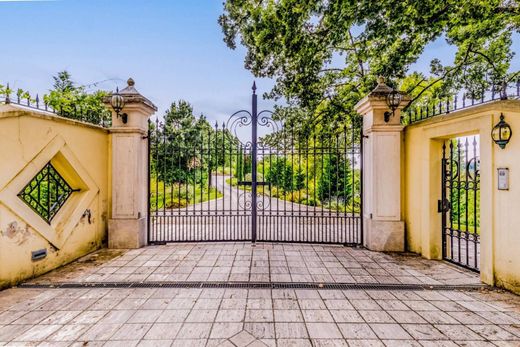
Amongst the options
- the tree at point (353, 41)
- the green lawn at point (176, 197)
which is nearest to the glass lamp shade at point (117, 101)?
the green lawn at point (176, 197)

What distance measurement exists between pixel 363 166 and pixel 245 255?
11.0ft

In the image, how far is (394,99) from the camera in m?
4.94

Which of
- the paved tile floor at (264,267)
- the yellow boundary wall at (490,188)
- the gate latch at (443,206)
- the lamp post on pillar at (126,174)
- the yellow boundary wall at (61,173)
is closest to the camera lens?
the yellow boundary wall at (490,188)

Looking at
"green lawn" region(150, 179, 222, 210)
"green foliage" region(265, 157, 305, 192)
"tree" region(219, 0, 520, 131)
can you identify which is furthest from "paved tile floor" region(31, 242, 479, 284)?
"tree" region(219, 0, 520, 131)

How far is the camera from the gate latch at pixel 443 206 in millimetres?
4719

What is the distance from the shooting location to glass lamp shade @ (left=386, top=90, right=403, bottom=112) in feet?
16.1

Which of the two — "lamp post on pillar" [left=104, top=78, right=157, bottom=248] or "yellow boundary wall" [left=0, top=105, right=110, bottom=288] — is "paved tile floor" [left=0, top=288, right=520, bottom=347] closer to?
"yellow boundary wall" [left=0, top=105, right=110, bottom=288]

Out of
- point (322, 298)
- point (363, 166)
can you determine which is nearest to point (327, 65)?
point (363, 166)

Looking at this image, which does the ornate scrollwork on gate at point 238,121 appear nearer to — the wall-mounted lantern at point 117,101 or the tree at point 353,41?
the wall-mounted lantern at point 117,101

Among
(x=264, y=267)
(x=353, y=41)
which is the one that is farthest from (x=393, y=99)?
(x=353, y=41)

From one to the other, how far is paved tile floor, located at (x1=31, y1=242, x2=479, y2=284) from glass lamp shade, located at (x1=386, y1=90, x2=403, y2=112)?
307cm

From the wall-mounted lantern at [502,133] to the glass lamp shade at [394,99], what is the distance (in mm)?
1725

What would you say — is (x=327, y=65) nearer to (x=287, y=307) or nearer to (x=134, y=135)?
(x=134, y=135)

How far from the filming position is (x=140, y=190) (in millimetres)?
5484
